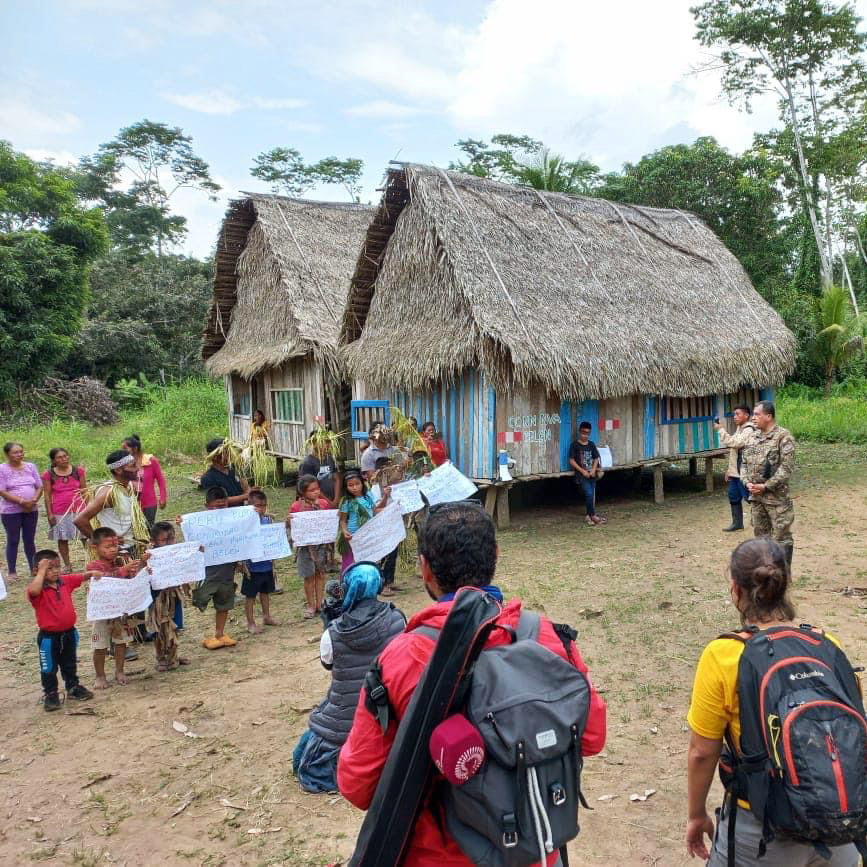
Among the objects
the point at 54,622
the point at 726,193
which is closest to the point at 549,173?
the point at 726,193

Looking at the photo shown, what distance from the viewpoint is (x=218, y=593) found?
5.75 meters

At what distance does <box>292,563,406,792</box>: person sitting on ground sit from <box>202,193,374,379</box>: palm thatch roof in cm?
925

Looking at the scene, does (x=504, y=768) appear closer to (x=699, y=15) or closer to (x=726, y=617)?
(x=726, y=617)

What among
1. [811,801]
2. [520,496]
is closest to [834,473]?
[520,496]

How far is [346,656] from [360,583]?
467 mm

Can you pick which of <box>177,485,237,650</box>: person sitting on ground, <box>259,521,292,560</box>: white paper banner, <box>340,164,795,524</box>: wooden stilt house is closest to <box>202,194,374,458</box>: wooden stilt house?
<box>340,164,795,524</box>: wooden stilt house

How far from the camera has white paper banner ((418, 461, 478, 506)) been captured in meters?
7.01

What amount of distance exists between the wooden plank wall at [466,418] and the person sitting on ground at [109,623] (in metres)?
5.42

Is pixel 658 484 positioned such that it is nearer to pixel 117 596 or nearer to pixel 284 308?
pixel 284 308

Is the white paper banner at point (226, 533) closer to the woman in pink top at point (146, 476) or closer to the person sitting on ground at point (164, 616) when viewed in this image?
the person sitting on ground at point (164, 616)

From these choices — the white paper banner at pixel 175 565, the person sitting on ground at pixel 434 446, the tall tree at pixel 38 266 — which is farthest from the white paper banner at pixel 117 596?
the tall tree at pixel 38 266

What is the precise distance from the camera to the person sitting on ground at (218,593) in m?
5.72

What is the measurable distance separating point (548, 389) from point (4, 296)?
15.9 m

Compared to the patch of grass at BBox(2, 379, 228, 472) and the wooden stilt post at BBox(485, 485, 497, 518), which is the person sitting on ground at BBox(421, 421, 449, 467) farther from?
the patch of grass at BBox(2, 379, 228, 472)
